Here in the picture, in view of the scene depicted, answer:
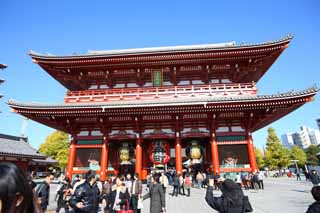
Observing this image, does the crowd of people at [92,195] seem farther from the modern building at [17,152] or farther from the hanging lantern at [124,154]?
the modern building at [17,152]

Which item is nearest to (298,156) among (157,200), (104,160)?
(104,160)

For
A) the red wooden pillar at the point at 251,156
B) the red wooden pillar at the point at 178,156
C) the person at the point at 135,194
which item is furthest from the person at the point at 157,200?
the red wooden pillar at the point at 251,156

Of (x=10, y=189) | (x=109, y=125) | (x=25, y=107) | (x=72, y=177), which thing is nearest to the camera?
(x=10, y=189)

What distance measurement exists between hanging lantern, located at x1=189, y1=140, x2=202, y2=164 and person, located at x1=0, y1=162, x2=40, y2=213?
15.1 meters

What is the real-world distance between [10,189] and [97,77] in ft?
57.0

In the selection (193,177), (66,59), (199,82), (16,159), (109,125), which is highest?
(66,59)

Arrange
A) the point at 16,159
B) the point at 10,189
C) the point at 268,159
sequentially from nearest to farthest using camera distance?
the point at 10,189 < the point at 16,159 < the point at 268,159

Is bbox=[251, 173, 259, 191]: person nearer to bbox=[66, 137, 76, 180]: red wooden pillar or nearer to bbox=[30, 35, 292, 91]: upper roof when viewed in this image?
bbox=[30, 35, 292, 91]: upper roof

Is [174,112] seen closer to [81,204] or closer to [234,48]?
[234,48]

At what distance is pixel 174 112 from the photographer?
46.3ft

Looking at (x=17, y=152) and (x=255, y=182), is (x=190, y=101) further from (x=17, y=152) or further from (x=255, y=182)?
(x=17, y=152)

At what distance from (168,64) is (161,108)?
15.3 ft

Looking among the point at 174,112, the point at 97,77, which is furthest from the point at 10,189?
the point at 97,77

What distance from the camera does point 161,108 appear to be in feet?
44.9
